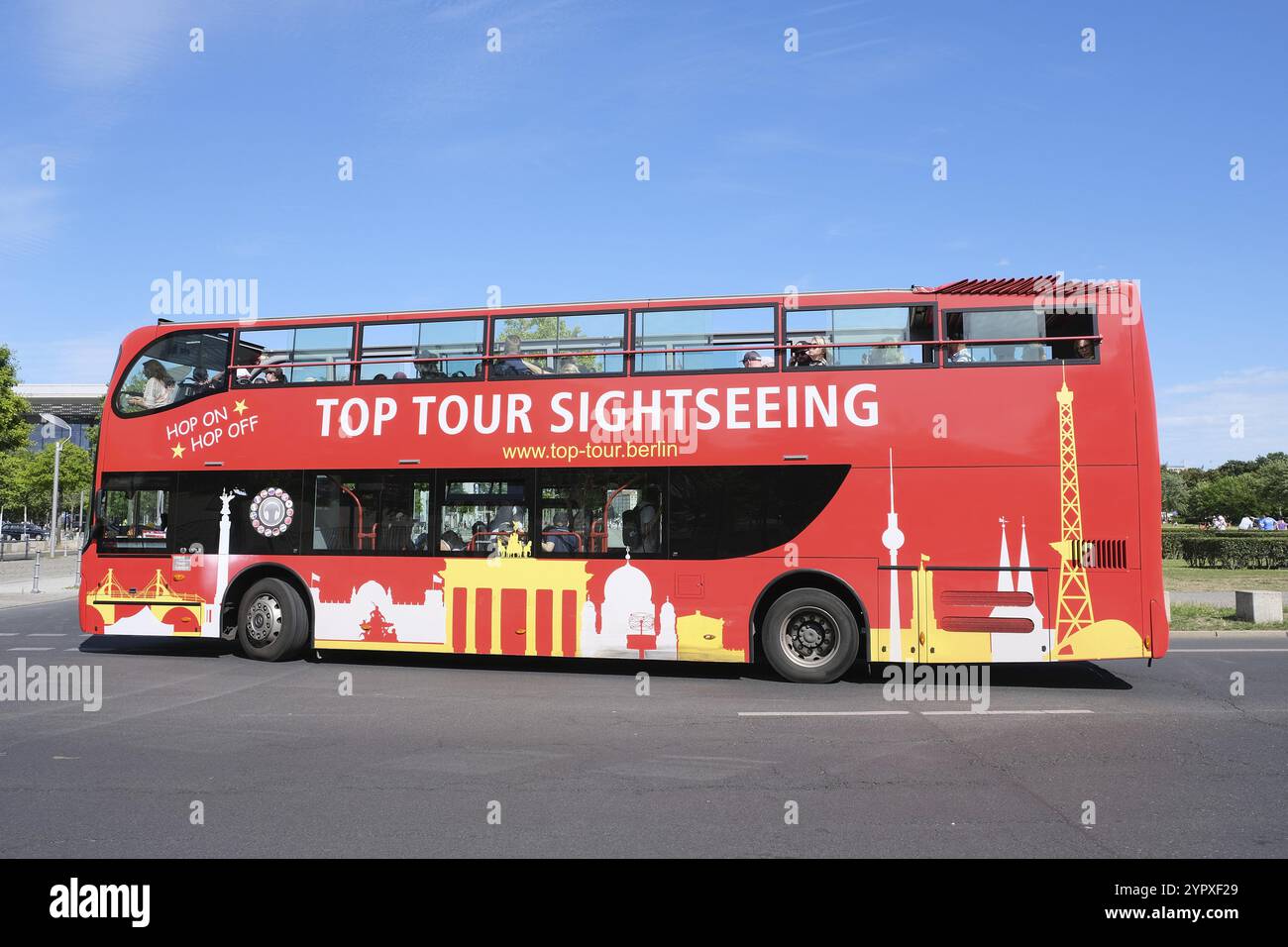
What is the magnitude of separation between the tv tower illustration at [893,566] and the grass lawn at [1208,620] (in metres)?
7.77

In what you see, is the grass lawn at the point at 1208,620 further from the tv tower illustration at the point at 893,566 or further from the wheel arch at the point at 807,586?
the wheel arch at the point at 807,586

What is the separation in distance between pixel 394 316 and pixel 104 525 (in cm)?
498

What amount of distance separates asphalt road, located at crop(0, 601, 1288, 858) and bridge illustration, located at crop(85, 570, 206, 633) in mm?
1125

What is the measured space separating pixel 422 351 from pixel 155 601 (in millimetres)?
4903

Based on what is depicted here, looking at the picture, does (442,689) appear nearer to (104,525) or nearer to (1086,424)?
(104,525)

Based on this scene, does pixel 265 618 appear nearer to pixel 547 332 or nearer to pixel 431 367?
pixel 431 367

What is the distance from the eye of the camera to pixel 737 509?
33.0ft

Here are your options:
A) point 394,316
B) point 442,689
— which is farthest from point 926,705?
point 394,316

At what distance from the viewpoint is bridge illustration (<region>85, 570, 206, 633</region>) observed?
37.8ft

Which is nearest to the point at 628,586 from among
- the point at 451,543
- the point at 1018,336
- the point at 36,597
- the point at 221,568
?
the point at 451,543

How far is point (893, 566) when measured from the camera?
968 centimetres

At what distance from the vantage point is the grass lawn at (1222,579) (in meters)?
22.3

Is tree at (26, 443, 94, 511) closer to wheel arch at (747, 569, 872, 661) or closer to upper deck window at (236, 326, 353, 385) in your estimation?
upper deck window at (236, 326, 353, 385)

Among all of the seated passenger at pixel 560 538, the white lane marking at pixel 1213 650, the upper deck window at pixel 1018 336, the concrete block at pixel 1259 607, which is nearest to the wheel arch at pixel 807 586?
the seated passenger at pixel 560 538
